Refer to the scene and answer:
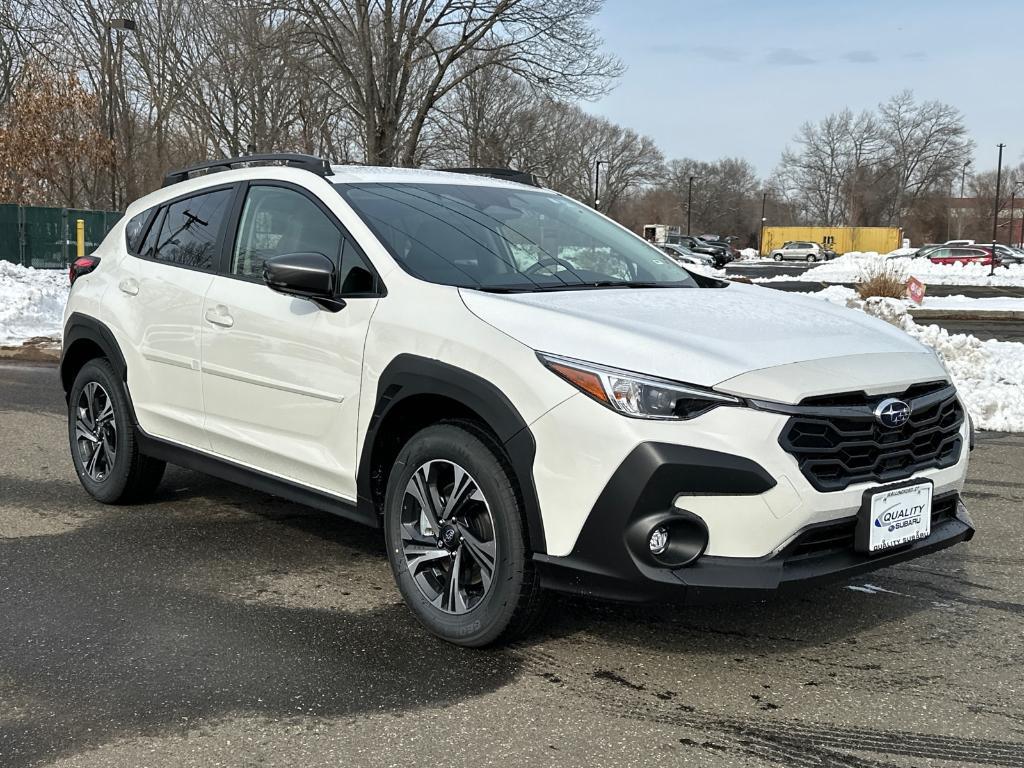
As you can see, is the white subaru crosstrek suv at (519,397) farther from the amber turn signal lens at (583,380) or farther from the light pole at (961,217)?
the light pole at (961,217)

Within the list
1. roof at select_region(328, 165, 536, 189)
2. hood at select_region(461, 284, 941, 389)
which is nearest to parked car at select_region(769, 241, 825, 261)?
roof at select_region(328, 165, 536, 189)

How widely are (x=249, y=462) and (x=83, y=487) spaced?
1.99 metres

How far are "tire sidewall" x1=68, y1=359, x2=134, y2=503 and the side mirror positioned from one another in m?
1.82

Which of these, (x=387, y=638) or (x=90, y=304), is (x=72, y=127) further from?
(x=387, y=638)

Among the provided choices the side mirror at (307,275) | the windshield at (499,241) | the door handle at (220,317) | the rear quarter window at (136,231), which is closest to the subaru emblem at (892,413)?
the windshield at (499,241)

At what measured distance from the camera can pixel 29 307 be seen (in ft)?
52.4

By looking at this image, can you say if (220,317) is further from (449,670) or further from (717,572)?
(717,572)

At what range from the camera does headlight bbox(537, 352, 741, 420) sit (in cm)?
316

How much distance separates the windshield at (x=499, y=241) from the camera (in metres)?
4.10

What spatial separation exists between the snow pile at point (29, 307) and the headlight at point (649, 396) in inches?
471

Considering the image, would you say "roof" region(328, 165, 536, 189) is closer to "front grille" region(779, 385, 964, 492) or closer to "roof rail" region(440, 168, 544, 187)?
"roof rail" region(440, 168, 544, 187)

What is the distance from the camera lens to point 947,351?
10.3 meters

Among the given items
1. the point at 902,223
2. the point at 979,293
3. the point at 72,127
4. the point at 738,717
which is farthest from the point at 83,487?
the point at 902,223

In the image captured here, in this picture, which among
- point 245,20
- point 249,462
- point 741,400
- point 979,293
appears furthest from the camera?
point 245,20
